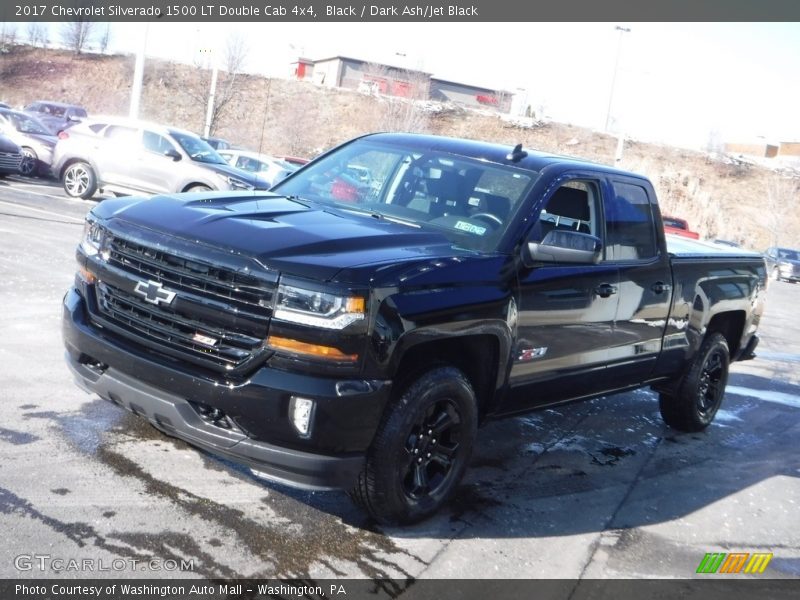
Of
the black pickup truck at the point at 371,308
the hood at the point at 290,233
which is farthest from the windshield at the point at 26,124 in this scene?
the hood at the point at 290,233

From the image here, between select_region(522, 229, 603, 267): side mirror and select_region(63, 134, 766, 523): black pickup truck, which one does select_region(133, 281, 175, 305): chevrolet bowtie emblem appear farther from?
select_region(522, 229, 603, 267): side mirror

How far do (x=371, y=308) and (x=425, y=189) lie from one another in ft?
5.36

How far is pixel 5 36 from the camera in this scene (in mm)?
68562

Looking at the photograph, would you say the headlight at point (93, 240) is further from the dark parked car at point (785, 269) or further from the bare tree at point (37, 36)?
the bare tree at point (37, 36)

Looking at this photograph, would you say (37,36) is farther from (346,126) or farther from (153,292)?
(153,292)

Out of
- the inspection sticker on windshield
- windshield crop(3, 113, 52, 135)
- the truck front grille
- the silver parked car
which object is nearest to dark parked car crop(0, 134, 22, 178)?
the silver parked car

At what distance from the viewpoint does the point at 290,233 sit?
4168 mm

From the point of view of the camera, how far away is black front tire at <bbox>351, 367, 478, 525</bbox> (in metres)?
4.06

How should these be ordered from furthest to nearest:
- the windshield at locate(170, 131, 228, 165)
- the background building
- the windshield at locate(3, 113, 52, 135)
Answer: the background building, the windshield at locate(3, 113, 52, 135), the windshield at locate(170, 131, 228, 165)

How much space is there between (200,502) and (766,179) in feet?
221

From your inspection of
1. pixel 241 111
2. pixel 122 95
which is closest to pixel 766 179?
pixel 241 111

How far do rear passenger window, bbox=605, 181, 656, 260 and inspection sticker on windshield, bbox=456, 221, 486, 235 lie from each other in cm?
112

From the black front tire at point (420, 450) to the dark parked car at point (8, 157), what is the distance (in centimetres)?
1649

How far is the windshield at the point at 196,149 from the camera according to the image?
17484mm
